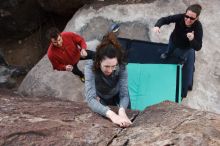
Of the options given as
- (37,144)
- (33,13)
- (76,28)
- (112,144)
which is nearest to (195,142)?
(112,144)

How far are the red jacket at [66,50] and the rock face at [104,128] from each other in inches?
63.1

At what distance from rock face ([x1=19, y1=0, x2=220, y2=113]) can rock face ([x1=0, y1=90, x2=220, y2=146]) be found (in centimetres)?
283

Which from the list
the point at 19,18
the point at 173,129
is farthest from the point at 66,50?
the point at 19,18

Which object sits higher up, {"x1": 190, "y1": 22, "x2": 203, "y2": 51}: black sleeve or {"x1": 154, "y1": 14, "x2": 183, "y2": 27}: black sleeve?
{"x1": 154, "y1": 14, "x2": 183, "y2": 27}: black sleeve

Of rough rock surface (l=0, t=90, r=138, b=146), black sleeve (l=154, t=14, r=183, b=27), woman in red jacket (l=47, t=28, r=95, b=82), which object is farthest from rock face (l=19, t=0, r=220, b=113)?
rough rock surface (l=0, t=90, r=138, b=146)

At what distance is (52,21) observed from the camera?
11.1 metres

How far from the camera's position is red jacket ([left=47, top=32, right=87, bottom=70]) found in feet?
19.9

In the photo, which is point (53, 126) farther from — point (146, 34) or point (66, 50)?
point (146, 34)

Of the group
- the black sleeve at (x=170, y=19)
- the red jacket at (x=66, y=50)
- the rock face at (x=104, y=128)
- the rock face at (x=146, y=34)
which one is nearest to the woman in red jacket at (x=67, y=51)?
the red jacket at (x=66, y=50)

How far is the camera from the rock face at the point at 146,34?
7.44 meters

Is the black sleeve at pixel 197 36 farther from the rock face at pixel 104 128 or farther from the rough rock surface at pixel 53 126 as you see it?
the rough rock surface at pixel 53 126

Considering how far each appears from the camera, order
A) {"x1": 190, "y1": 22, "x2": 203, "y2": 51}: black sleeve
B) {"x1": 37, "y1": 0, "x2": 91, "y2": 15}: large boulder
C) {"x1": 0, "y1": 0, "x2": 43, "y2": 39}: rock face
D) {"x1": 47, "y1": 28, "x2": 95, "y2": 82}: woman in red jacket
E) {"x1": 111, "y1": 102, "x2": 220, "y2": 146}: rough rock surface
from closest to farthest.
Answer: {"x1": 111, "y1": 102, "x2": 220, "y2": 146}: rough rock surface < {"x1": 190, "y1": 22, "x2": 203, "y2": 51}: black sleeve < {"x1": 47, "y1": 28, "x2": 95, "y2": 82}: woman in red jacket < {"x1": 37, "y1": 0, "x2": 91, "y2": 15}: large boulder < {"x1": 0, "y1": 0, "x2": 43, "y2": 39}: rock face

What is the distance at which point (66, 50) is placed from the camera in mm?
6102

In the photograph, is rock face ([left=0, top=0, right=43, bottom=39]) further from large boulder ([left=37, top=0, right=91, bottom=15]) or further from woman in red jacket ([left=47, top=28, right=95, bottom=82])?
woman in red jacket ([left=47, top=28, right=95, bottom=82])
